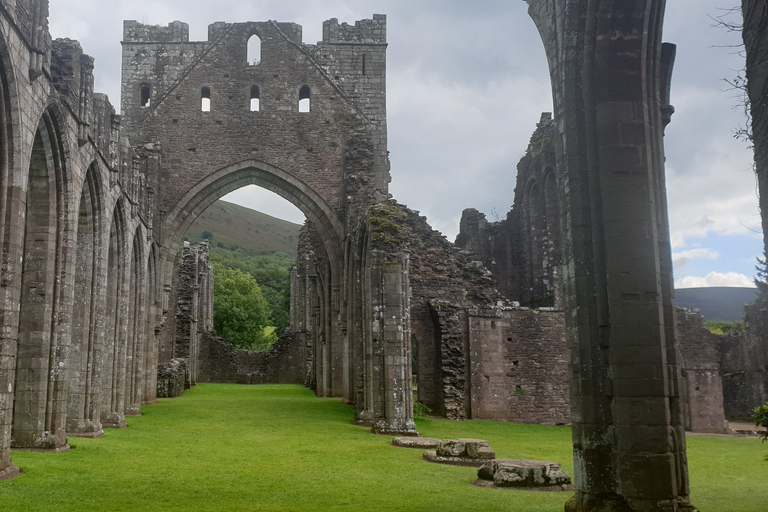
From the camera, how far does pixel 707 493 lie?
25.1 ft

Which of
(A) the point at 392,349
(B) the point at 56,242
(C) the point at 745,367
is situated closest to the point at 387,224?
(A) the point at 392,349

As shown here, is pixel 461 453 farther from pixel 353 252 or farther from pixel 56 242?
pixel 353 252

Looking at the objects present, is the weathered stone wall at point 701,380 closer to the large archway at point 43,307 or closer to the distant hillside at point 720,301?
the large archway at point 43,307

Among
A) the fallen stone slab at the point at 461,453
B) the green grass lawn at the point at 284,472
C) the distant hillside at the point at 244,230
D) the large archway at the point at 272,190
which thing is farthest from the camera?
the distant hillside at the point at 244,230

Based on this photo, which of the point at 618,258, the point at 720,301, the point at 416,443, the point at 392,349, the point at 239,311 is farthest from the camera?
the point at 720,301

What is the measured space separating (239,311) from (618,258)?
1726 inches

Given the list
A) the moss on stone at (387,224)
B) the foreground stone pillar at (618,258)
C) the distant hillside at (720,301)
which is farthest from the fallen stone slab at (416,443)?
the distant hillside at (720,301)

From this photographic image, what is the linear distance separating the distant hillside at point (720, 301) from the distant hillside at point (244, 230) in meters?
57.4

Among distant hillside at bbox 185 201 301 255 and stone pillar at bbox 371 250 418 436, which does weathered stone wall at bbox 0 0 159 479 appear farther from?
distant hillside at bbox 185 201 301 255

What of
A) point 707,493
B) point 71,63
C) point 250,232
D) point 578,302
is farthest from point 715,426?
point 250,232

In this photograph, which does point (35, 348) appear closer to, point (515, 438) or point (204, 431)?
point (204, 431)

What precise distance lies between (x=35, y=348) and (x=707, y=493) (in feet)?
25.9

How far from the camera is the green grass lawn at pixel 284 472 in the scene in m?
6.71

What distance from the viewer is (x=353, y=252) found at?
19781 millimetres
